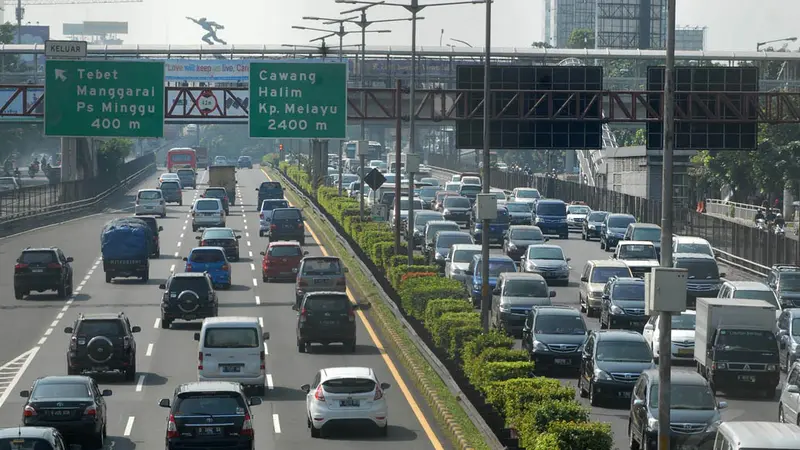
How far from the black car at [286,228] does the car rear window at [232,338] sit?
36.3 metres

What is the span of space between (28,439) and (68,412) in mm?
4797

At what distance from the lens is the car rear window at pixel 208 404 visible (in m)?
24.3

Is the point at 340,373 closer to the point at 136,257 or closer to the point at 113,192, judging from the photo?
the point at 136,257

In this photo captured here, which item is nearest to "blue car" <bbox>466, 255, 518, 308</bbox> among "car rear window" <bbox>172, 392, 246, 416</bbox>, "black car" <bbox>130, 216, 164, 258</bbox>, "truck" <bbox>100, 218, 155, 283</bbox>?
"truck" <bbox>100, 218, 155, 283</bbox>

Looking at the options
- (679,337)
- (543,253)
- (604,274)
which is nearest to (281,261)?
(543,253)

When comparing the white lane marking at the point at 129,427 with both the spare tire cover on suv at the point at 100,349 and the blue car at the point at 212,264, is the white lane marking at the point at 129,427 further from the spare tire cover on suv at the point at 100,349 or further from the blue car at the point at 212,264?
the blue car at the point at 212,264

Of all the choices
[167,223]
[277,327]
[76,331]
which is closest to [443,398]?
[76,331]

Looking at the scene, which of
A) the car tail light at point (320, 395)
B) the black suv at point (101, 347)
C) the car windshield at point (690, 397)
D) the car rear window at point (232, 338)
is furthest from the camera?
the black suv at point (101, 347)

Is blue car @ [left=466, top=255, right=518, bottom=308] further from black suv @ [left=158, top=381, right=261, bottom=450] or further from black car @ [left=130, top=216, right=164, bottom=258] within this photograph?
black suv @ [left=158, top=381, right=261, bottom=450]

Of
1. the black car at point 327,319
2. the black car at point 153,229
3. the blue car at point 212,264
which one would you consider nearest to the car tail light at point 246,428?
the black car at point 327,319

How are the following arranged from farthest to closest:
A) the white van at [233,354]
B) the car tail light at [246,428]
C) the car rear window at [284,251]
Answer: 1. the car rear window at [284,251]
2. the white van at [233,354]
3. the car tail light at [246,428]

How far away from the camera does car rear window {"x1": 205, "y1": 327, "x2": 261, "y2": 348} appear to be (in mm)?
32312

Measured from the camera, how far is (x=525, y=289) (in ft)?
141

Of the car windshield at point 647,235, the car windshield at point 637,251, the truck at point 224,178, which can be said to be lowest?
the car windshield at point 637,251
